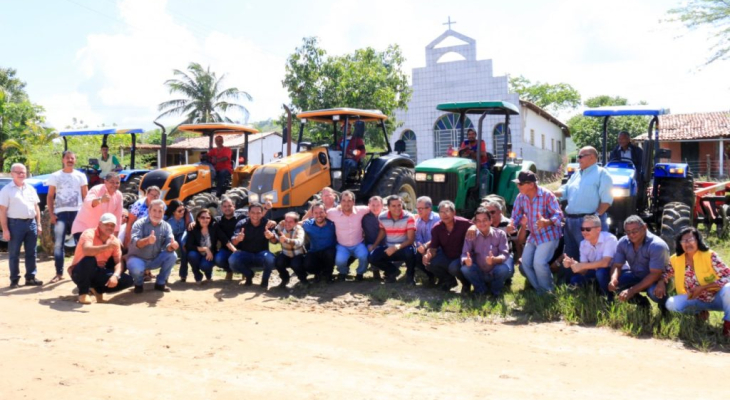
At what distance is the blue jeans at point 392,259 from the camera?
8.20 m

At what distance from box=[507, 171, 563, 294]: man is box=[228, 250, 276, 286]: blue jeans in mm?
3235

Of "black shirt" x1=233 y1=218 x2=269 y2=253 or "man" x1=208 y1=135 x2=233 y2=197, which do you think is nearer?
"black shirt" x1=233 y1=218 x2=269 y2=253

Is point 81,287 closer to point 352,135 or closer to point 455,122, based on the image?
point 352,135

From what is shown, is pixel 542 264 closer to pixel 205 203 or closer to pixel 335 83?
pixel 205 203

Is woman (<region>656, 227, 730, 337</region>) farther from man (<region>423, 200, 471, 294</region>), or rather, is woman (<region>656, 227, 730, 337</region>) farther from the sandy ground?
man (<region>423, 200, 471, 294</region>)

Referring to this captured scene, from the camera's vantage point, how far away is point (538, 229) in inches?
286

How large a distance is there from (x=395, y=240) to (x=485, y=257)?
1.32 metres

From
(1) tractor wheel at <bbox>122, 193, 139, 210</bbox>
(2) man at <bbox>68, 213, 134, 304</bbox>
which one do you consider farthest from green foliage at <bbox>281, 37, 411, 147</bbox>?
(2) man at <bbox>68, 213, 134, 304</bbox>

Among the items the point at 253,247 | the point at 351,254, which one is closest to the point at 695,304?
the point at 351,254

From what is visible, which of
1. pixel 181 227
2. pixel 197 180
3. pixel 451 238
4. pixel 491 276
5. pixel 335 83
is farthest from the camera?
pixel 335 83

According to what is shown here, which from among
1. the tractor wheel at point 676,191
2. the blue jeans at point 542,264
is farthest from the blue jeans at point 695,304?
the tractor wheel at point 676,191

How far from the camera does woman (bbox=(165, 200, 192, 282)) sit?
28.7 ft

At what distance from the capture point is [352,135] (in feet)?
37.3

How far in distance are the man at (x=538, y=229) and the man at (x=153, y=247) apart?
14.2 ft
